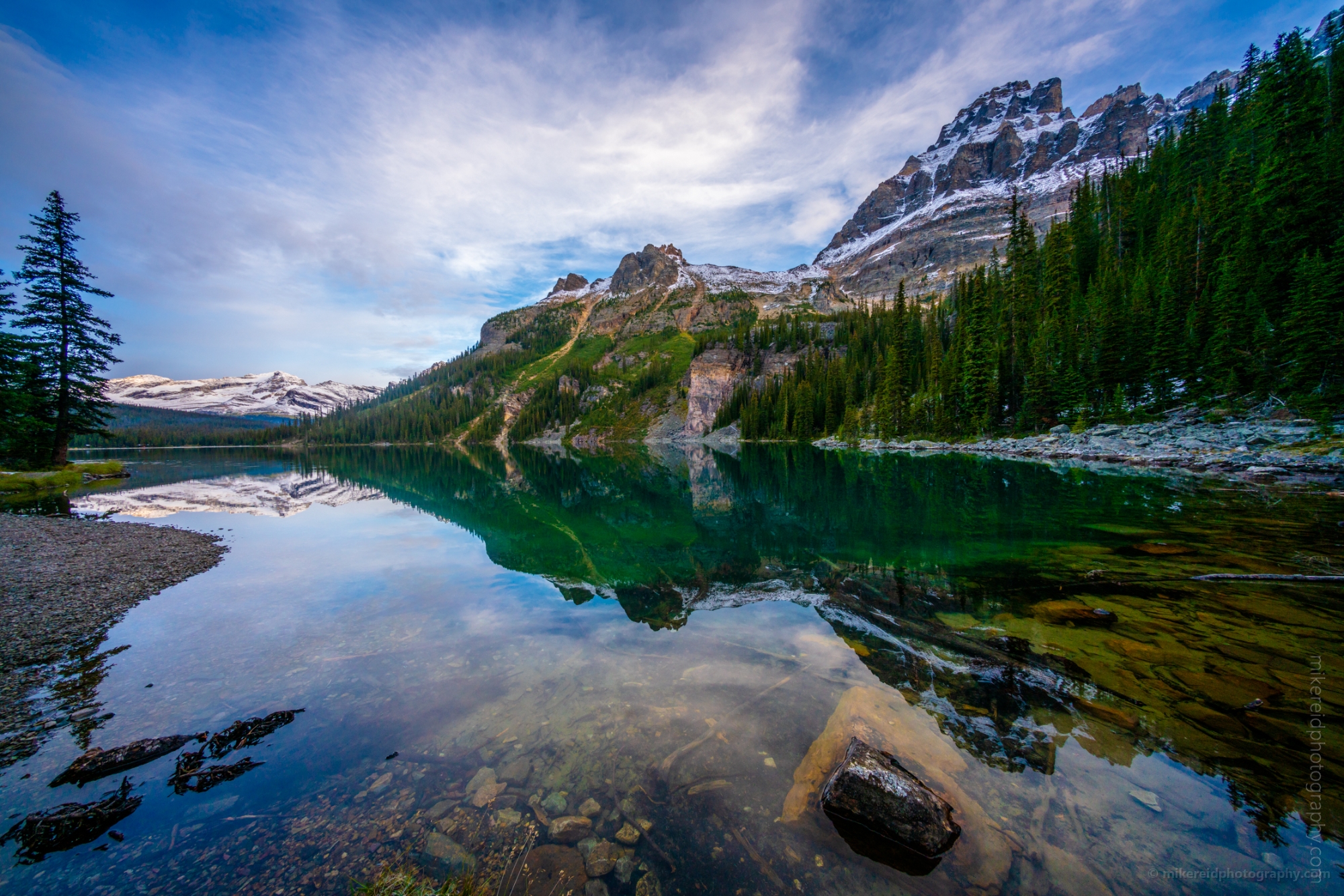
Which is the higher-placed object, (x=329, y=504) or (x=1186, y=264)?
(x=1186, y=264)

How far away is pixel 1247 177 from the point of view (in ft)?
151

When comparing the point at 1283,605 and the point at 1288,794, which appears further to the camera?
the point at 1283,605

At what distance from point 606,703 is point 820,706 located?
350 centimetres

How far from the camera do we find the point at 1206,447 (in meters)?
31.8

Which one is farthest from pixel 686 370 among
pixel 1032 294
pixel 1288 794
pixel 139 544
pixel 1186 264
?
pixel 1288 794

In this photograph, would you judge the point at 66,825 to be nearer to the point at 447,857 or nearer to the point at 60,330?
the point at 447,857

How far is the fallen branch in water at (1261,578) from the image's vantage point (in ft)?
34.7

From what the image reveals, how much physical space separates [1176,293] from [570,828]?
210ft

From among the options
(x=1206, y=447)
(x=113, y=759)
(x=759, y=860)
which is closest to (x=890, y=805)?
(x=759, y=860)

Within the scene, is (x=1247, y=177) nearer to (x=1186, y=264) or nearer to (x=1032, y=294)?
(x=1186, y=264)

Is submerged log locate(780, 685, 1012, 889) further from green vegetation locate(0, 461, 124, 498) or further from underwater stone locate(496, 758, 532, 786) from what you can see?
green vegetation locate(0, 461, 124, 498)

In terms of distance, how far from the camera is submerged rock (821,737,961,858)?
4.75m

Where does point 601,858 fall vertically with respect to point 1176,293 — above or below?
below

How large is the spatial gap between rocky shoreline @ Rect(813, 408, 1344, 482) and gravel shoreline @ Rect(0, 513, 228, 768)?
43.8m
